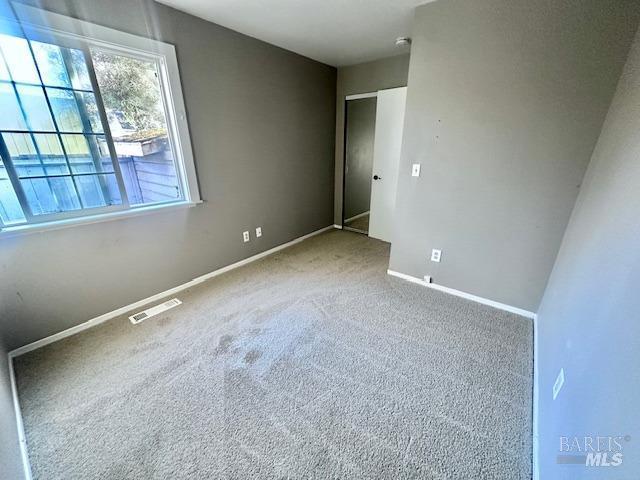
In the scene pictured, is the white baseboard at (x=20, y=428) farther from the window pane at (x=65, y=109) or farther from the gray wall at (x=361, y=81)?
the gray wall at (x=361, y=81)

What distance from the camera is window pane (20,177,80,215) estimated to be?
172cm

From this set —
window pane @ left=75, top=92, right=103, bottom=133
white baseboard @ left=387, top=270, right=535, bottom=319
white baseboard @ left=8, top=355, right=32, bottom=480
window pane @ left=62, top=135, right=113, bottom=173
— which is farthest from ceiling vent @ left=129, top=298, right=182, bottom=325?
white baseboard @ left=387, top=270, right=535, bottom=319

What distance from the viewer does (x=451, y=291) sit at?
8.33ft

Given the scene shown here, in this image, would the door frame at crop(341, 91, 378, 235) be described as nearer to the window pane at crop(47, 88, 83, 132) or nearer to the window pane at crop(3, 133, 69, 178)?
the window pane at crop(47, 88, 83, 132)

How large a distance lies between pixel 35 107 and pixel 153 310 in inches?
64.9

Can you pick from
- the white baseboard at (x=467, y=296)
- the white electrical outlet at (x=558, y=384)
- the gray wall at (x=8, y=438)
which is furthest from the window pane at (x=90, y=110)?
the white electrical outlet at (x=558, y=384)

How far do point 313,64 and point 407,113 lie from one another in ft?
5.96

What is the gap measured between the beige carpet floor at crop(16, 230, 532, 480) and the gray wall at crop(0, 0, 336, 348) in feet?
1.22

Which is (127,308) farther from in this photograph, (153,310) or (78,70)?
(78,70)

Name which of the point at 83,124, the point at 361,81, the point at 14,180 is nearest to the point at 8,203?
the point at 14,180

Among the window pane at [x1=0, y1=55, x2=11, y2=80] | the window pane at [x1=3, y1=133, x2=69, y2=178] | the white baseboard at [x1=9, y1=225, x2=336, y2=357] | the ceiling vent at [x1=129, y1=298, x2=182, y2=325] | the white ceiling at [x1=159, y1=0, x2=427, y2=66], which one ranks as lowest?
the ceiling vent at [x1=129, y1=298, x2=182, y2=325]

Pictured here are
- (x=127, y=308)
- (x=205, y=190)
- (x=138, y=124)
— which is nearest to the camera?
(x=138, y=124)

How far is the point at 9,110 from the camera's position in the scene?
1.58 m

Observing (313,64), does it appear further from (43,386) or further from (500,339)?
Answer: (43,386)
